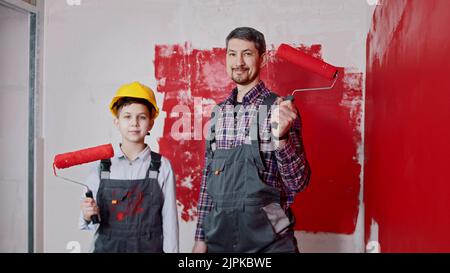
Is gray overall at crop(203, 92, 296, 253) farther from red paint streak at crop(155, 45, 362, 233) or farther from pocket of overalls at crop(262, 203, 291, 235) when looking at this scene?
red paint streak at crop(155, 45, 362, 233)

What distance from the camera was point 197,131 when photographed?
57.3 inches

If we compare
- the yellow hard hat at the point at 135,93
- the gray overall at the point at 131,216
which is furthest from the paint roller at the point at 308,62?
the gray overall at the point at 131,216

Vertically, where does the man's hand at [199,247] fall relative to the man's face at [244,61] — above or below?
below

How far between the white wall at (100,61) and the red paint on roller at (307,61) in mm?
52

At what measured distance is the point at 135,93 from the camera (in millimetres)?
1403

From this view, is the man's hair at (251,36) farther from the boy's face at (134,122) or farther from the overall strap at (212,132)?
the boy's face at (134,122)

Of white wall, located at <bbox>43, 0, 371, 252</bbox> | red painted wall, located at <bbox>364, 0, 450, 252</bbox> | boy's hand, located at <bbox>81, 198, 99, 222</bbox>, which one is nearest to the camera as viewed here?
red painted wall, located at <bbox>364, 0, 450, 252</bbox>

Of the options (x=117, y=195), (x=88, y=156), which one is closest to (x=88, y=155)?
(x=88, y=156)

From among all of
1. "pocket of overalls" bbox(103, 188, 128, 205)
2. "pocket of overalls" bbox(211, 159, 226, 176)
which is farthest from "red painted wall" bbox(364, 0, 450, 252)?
"pocket of overalls" bbox(103, 188, 128, 205)

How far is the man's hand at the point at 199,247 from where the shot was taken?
1336mm

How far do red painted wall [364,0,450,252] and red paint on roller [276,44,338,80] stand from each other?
126 millimetres

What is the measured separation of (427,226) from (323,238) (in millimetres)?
559

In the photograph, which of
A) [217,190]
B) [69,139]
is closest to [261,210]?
[217,190]

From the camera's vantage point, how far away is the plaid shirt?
4.09 ft
